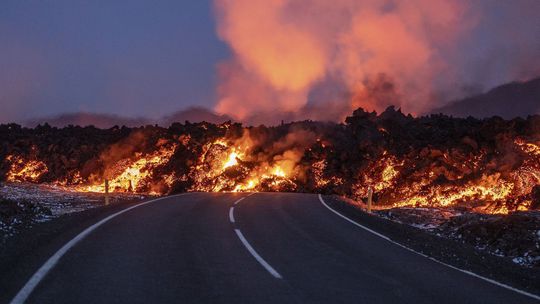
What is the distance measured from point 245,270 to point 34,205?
11438 millimetres

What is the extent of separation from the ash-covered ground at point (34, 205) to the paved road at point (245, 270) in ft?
8.24

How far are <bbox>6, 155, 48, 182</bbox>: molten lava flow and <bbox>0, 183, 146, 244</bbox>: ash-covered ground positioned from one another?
66.7 ft

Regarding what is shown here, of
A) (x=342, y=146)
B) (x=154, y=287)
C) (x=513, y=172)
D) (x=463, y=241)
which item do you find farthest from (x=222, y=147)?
(x=154, y=287)

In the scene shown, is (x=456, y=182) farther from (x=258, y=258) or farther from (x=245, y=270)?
(x=245, y=270)

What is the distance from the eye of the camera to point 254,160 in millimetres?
46406

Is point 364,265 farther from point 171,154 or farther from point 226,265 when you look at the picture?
point 171,154

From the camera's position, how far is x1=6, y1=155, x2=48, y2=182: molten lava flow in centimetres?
4872

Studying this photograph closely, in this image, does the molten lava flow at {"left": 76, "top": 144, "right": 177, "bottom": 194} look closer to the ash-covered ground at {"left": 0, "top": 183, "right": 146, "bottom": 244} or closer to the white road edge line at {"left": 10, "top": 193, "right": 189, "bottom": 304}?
the ash-covered ground at {"left": 0, "top": 183, "right": 146, "bottom": 244}

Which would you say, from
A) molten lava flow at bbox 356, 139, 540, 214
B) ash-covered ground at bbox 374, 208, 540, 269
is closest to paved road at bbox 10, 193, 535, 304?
ash-covered ground at bbox 374, 208, 540, 269

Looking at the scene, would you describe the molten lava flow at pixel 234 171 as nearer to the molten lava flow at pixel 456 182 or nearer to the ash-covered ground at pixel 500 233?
the molten lava flow at pixel 456 182

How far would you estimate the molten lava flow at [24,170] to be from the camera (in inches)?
1918

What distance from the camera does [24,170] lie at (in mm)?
49625

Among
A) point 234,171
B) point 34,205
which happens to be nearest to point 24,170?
point 234,171

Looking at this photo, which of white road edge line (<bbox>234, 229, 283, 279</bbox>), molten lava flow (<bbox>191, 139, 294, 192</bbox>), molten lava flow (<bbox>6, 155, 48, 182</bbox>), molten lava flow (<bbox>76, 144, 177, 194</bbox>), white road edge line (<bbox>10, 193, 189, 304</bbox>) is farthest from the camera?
molten lava flow (<bbox>6, 155, 48, 182</bbox>)
